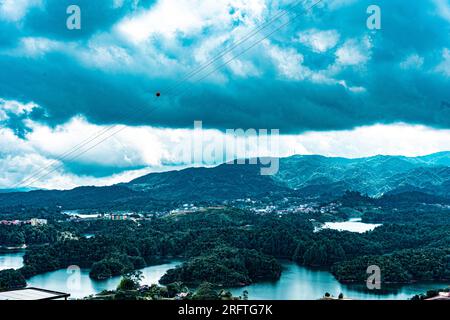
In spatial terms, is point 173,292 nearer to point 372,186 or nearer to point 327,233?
point 327,233

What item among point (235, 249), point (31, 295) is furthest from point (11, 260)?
point (31, 295)

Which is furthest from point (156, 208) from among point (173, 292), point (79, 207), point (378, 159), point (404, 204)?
point (378, 159)

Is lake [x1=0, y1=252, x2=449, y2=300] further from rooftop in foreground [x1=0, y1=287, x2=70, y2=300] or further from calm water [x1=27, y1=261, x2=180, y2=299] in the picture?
rooftop in foreground [x1=0, y1=287, x2=70, y2=300]

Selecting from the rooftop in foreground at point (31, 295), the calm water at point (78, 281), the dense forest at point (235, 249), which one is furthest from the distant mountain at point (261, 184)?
the rooftop in foreground at point (31, 295)

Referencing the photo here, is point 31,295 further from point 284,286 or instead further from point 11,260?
point 11,260

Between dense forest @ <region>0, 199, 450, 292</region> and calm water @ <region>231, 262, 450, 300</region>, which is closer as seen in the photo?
calm water @ <region>231, 262, 450, 300</region>

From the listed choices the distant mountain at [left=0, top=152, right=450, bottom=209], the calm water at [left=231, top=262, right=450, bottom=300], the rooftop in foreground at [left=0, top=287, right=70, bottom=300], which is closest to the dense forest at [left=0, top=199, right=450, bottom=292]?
the calm water at [left=231, top=262, right=450, bottom=300]
